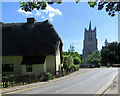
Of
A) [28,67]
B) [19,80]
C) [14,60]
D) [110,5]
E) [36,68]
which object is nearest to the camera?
[110,5]

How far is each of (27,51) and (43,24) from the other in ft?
24.6

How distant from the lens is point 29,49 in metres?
26.5

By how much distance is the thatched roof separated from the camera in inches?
1032

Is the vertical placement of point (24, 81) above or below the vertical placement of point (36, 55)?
below

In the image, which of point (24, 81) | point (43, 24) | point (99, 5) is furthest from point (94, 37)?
point (99, 5)

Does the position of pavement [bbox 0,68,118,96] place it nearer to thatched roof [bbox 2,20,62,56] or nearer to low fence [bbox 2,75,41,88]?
low fence [bbox 2,75,41,88]

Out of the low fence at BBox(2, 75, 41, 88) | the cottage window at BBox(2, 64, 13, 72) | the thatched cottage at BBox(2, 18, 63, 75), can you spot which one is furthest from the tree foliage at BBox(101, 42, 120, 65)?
the low fence at BBox(2, 75, 41, 88)

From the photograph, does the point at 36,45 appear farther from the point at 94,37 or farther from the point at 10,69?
the point at 94,37

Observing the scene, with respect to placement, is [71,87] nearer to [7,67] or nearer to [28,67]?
[28,67]

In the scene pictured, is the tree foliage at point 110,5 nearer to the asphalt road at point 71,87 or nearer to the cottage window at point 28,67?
the asphalt road at point 71,87

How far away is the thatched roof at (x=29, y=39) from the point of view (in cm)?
2620

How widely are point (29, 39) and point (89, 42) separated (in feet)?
320

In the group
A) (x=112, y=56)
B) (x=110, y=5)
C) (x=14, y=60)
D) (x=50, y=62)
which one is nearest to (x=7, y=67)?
(x=14, y=60)

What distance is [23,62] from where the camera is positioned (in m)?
24.8
